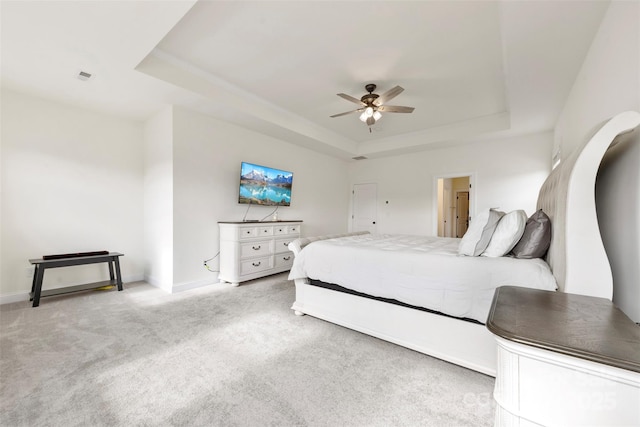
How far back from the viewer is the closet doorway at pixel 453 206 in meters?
6.05

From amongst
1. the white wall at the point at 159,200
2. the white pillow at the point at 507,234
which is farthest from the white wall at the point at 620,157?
the white wall at the point at 159,200

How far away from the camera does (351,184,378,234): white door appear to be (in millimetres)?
6504

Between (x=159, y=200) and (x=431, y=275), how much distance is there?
12.6ft

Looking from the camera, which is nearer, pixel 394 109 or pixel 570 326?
pixel 570 326

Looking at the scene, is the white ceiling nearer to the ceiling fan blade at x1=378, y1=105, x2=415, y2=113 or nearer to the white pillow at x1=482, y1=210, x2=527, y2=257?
the ceiling fan blade at x1=378, y1=105, x2=415, y2=113

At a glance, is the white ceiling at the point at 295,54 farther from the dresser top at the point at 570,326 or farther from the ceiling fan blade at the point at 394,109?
the dresser top at the point at 570,326

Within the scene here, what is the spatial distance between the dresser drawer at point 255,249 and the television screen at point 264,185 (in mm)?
777

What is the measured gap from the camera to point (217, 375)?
1.71 m

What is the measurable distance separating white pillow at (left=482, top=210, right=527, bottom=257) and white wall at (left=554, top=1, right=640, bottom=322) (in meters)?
0.45

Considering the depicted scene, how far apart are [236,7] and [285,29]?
46 cm

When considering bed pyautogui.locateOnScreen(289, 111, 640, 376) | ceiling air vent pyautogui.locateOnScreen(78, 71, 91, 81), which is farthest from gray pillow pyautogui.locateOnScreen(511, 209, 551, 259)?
ceiling air vent pyautogui.locateOnScreen(78, 71, 91, 81)

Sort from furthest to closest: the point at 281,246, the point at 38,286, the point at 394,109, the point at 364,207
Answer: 1. the point at 364,207
2. the point at 281,246
3. the point at 394,109
4. the point at 38,286

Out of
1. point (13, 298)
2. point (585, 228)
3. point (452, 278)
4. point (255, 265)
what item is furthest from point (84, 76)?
point (585, 228)

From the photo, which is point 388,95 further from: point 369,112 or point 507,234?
point 507,234
